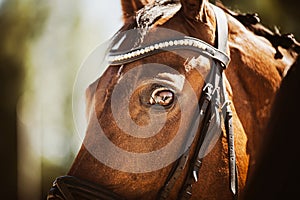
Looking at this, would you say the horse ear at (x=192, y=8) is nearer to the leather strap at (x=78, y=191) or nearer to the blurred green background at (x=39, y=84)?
the leather strap at (x=78, y=191)

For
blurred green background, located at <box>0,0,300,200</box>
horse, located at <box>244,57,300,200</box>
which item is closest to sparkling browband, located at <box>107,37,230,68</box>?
horse, located at <box>244,57,300,200</box>

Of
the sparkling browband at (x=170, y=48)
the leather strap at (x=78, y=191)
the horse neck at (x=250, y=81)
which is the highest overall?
the sparkling browband at (x=170, y=48)

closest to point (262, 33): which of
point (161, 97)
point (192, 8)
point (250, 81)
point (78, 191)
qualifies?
point (250, 81)

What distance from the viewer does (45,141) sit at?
4.48 meters

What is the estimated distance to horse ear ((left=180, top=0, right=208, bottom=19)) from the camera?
53.1 inches

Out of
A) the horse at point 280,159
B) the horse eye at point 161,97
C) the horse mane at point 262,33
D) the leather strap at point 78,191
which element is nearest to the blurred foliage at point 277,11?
the horse mane at point 262,33

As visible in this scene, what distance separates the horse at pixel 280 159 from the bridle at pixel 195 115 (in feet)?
1.53

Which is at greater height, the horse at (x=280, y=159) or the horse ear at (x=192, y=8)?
the horse ear at (x=192, y=8)

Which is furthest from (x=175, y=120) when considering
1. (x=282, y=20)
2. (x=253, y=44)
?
(x=282, y=20)

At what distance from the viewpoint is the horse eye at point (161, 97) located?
4.31ft

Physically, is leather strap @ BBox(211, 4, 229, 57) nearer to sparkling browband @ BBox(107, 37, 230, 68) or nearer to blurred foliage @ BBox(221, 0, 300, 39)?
sparkling browband @ BBox(107, 37, 230, 68)

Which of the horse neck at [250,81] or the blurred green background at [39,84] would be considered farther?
the blurred green background at [39,84]

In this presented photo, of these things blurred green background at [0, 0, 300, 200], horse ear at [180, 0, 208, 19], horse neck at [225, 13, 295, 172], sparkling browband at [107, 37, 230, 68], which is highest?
horse ear at [180, 0, 208, 19]

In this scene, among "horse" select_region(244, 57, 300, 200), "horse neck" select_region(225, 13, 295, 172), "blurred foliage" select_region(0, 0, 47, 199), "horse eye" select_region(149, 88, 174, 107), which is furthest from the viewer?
"blurred foliage" select_region(0, 0, 47, 199)
